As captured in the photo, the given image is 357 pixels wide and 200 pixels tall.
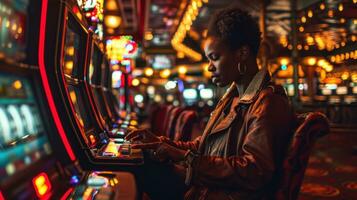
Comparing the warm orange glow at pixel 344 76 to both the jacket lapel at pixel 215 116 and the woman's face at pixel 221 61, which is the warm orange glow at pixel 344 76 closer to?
the jacket lapel at pixel 215 116

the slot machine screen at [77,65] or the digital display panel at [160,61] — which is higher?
the digital display panel at [160,61]

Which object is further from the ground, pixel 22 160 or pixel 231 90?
pixel 231 90

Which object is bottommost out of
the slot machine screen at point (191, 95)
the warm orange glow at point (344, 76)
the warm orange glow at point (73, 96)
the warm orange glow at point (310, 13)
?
the slot machine screen at point (191, 95)

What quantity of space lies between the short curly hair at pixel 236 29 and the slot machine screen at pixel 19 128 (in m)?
0.78

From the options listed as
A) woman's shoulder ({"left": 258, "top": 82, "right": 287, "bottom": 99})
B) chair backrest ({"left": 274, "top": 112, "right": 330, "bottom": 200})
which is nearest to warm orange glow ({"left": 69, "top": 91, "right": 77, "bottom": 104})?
woman's shoulder ({"left": 258, "top": 82, "right": 287, "bottom": 99})

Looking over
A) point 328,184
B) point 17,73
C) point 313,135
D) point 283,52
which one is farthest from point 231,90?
point 283,52

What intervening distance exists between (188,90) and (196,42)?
5314 millimetres

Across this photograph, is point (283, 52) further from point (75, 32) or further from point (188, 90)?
point (75, 32)

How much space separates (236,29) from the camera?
1.50 meters

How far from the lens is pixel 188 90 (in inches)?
874

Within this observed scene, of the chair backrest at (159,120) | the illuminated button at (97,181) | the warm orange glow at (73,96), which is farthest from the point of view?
the chair backrest at (159,120)

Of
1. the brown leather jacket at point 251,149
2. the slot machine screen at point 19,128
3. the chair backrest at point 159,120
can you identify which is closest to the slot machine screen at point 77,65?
the slot machine screen at point 19,128

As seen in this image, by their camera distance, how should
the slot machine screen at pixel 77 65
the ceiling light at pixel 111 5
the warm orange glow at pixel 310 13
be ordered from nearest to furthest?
1. the slot machine screen at pixel 77 65
2. the warm orange glow at pixel 310 13
3. the ceiling light at pixel 111 5

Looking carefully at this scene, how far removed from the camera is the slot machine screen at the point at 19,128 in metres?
1.04
